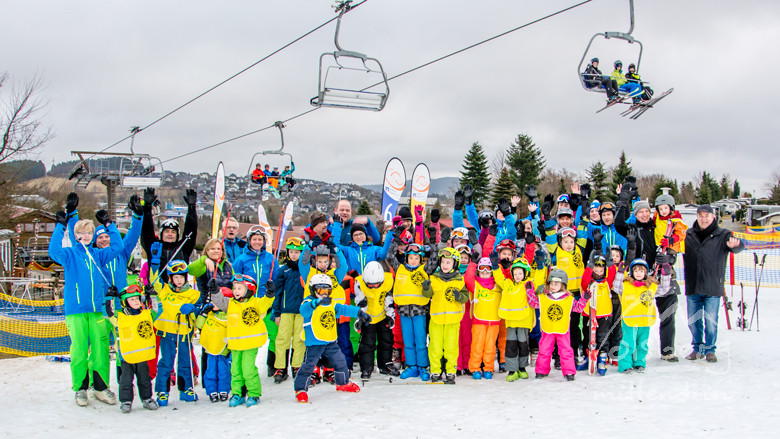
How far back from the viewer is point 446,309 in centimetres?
596

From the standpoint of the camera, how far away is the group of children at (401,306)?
219 inches

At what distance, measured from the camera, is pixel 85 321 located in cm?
564

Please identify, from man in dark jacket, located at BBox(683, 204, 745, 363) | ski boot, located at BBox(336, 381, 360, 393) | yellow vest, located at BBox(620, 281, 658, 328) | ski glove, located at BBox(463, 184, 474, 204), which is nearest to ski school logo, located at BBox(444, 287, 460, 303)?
ski boot, located at BBox(336, 381, 360, 393)

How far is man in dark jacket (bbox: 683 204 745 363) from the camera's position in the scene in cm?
618

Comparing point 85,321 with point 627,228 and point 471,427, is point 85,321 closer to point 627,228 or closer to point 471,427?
point 471,427

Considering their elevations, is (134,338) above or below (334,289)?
below

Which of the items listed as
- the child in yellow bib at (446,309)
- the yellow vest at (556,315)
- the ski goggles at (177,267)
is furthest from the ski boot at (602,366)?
the ski goggles at (177,267)

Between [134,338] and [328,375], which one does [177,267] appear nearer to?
[134,338]

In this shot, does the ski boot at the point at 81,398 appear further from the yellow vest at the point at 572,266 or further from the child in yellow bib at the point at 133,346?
the yellow vest at the point at 572,266

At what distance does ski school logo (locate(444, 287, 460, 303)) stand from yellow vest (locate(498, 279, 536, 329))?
0.55 metres

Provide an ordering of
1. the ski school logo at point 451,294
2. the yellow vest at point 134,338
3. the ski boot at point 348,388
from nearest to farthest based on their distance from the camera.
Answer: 1. the yellow vest at point 134,338
2. the ski boot at point 348,388
3. the ski school logo at point 451,294

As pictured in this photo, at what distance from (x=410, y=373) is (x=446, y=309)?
93 cm

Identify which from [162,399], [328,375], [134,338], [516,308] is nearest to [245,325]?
[134,338]

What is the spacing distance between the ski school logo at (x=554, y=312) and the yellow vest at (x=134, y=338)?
4.23 m
